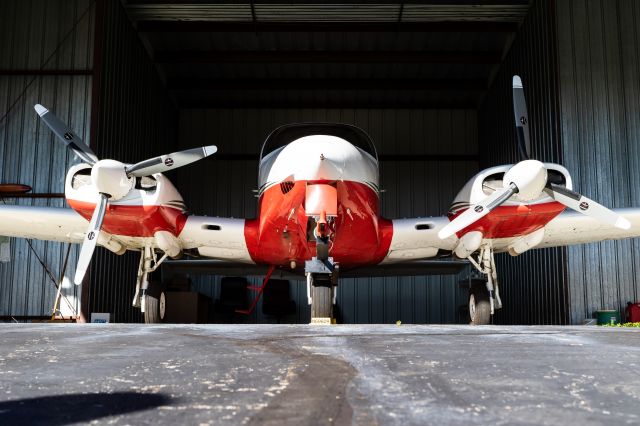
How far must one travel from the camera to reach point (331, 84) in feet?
80.9

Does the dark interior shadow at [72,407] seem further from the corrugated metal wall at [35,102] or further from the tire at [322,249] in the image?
the corrugated metal wall at [35,102]

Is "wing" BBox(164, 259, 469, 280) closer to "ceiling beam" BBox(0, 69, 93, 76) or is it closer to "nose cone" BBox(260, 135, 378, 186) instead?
"nose cone" BBox(260, 135, 378, 186)

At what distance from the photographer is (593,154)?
16.2 meters

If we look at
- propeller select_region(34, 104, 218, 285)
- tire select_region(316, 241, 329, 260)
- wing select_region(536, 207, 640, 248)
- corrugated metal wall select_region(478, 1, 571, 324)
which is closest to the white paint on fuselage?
tire select_region(316, 241, 329, 260)

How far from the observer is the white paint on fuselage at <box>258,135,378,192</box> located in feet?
30.8

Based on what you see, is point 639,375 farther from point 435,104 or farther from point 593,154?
point 435,104

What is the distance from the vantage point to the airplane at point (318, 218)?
972 cm

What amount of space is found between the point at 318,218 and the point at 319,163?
2.64ft

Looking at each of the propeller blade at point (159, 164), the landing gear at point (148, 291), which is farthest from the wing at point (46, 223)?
the propeller blade at point (159, 164)

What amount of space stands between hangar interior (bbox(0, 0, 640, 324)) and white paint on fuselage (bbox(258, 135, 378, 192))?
24.6 ft

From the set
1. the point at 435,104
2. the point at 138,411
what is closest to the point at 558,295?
the point at 435,104

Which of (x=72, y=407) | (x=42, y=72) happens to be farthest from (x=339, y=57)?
(x=72, y=407)

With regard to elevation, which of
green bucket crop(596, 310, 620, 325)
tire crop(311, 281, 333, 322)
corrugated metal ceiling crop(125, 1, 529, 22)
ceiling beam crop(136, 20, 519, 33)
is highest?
corrugated metal ceiling crop(125, 1, 529, 22)

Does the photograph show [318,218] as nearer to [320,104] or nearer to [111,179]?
[111,179]
